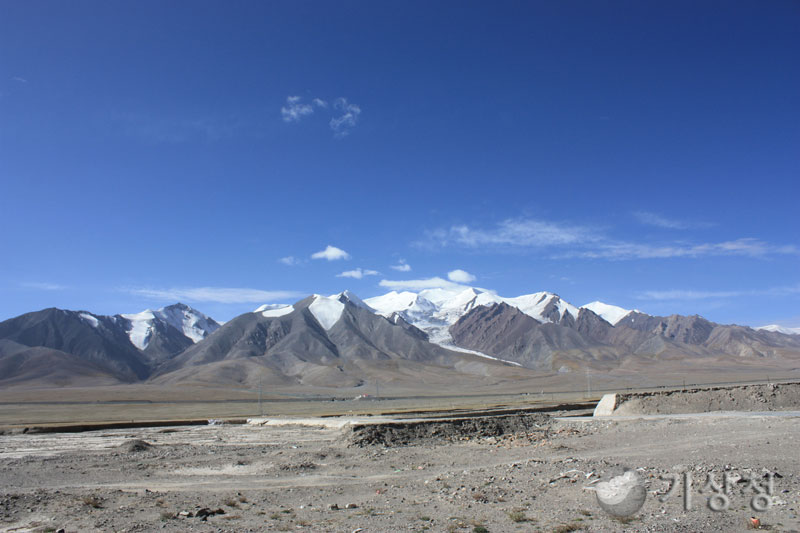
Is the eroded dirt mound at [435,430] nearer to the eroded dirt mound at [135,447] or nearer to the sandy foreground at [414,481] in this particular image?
the sandy foreground at [414,481]

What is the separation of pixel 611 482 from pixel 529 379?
18879cm

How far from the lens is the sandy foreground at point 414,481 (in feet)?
37.6

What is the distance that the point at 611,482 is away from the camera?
14.1 m

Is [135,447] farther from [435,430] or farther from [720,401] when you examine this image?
[720,401]

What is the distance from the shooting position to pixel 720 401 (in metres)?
38.3

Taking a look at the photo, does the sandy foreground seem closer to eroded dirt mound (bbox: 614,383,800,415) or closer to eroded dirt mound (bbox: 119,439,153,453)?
eroded dirt mound (bbox: 119,439,153,453)

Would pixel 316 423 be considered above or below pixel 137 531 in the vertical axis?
below

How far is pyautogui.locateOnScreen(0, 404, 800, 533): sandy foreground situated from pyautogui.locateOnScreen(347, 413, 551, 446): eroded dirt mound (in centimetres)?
18

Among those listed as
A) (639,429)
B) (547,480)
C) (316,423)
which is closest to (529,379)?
(316,423)

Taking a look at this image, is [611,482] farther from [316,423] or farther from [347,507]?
[316,423]

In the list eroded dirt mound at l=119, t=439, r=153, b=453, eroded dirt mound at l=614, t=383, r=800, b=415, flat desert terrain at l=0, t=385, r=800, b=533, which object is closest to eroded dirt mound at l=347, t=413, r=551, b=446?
flat desert terrain at l=0, t=385, r=800, b=533

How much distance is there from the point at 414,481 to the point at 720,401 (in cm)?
3102

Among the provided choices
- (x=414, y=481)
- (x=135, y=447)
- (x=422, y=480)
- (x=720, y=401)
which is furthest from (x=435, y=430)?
(x=720, y=401)

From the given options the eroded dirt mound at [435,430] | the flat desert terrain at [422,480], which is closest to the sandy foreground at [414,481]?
the flat desert terrain at [422,480]
